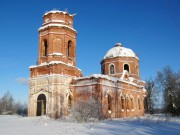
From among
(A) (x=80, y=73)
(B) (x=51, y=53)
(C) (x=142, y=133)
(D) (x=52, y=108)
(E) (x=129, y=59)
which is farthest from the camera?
(E) (x=129, y=59)

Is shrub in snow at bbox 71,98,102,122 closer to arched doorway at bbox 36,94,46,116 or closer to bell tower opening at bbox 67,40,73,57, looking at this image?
arched doorway at bbox 36,94,46,116

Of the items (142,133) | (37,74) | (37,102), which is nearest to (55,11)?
(37,74)

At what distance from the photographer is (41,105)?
2350 centimetres

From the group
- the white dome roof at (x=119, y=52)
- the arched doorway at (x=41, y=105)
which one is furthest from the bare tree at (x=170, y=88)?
the arched doorway at (x=41, y=105)

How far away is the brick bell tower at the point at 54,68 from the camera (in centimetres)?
2214

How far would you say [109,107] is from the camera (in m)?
23.7

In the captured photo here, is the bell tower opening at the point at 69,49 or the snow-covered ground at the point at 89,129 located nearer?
the snow-covered ground at the point at 89,129

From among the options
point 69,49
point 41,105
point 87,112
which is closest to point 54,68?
point 69,49

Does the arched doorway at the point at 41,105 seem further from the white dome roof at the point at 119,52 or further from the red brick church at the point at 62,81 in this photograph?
the white dome roof at the point at 119,52

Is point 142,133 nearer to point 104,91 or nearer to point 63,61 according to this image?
point 104,91

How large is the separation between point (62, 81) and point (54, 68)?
143cm

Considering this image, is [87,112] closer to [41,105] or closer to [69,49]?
[41,105]

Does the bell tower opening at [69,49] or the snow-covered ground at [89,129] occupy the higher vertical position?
the bell tower opening at [69,49]

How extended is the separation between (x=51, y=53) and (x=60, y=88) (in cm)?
357
